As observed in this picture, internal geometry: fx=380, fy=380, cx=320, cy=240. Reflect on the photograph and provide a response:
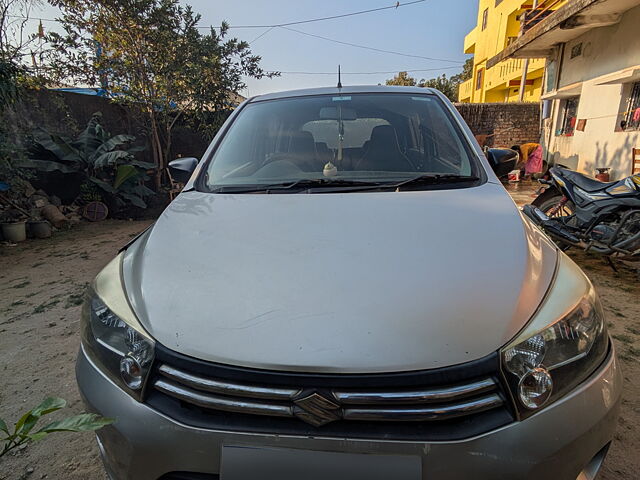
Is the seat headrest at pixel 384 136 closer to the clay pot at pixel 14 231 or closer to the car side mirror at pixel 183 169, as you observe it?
the car side mirror at pixel 183 169

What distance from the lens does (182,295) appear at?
3.80ft

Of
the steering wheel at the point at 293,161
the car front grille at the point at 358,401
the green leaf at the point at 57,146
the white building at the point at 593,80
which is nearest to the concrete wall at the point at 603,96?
the white building at the point at 593,80

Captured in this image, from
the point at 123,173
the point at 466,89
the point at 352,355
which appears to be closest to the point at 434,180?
the point at 352,355

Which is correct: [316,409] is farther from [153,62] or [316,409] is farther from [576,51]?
[576,51]

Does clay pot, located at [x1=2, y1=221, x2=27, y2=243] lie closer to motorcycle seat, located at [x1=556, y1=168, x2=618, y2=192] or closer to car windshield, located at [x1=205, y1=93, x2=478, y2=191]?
car windshield, located at [x1=205, y1=93, x2=478, y2=191]

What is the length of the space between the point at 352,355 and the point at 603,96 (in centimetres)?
932

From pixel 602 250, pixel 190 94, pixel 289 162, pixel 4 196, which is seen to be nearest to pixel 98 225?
pixel 4 196

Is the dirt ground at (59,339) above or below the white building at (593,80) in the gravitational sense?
below

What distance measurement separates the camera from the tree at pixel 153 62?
22.7ft

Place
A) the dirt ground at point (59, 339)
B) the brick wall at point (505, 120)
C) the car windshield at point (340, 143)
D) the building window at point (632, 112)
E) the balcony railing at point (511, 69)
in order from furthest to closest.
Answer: the balcony railing at point (511, 69)
the brick wall at point (505, 120)
the building window at point (632, 112)
the car windshield at point (340, 143)
the dirt ground at point (59, 339)

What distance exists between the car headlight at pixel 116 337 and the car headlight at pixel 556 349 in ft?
3.21

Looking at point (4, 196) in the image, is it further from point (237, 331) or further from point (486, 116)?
point (486, 116)

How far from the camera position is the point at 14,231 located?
5.40 m

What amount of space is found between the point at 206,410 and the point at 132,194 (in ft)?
22.6
